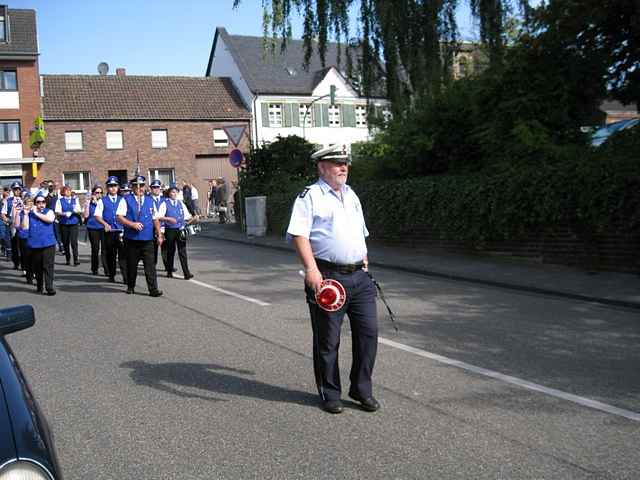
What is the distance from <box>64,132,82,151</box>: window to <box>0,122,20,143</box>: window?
2.92 m

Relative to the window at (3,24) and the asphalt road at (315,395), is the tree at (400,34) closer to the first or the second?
the asphalt road at (315,395)

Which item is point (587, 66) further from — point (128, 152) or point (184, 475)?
point (128, 152)

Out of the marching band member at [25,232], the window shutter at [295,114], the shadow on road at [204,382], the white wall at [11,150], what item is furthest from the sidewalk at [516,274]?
the window shutter at [295,114]

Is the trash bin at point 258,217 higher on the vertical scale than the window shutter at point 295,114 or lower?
lower

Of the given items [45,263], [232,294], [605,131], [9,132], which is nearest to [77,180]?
[9,132]

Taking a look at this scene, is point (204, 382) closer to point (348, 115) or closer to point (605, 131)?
point (605, 131)

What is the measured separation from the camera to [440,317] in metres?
9.35

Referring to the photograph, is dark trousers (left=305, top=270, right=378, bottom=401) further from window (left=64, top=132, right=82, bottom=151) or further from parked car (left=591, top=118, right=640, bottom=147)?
window (left=64, top=132, right=82, bottom=151)

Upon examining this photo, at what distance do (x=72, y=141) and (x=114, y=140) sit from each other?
2541 millimetres

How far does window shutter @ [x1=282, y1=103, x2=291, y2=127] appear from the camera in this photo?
5194 cm

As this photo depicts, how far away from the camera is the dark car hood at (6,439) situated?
87.9 inches

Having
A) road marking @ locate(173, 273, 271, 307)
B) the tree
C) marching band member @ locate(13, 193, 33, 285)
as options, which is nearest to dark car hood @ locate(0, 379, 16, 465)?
road marking @ locate(173, 273, 271, 307)

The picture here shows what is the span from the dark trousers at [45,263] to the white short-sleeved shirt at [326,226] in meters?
8.35

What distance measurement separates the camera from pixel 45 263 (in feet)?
41.4
